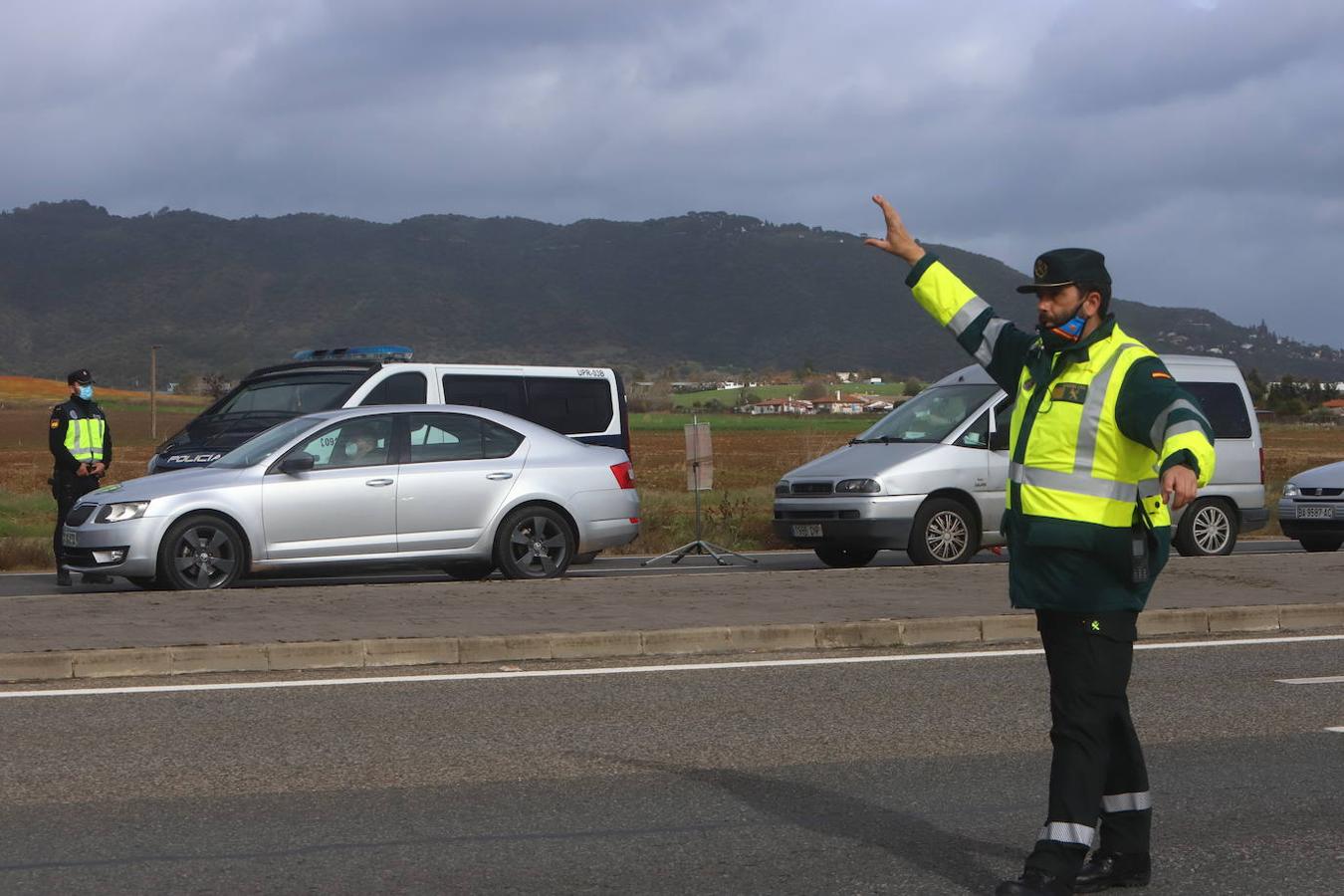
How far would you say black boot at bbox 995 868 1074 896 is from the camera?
5.02 metres

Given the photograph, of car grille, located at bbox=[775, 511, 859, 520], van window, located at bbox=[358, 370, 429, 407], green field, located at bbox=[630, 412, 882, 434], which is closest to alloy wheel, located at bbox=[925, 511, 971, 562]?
car grille, located at bbox=[775, 511, 859, 520]

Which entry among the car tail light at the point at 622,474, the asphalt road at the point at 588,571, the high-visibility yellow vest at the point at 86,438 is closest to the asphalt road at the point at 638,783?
the car tail light at the point at 622,474

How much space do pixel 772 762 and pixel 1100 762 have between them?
2325 mm

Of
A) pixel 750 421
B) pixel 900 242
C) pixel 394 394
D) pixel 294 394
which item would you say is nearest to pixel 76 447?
pixel 294 394

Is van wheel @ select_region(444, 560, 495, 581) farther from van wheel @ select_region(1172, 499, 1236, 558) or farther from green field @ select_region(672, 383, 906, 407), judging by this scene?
green field @ select_region(672, 383, 906, 407)

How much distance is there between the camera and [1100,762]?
16.9ft

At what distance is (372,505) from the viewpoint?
14250 mm

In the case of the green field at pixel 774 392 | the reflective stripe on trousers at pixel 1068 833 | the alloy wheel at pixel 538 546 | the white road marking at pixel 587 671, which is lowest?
the white road marking at pixel 587 671

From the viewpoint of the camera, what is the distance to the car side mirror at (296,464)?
1396 centimetres

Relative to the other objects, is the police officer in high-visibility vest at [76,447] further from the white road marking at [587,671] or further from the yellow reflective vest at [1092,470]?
the yellow reflective vest at [1092,470]

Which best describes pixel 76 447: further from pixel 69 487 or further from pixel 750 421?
pixel 750 421

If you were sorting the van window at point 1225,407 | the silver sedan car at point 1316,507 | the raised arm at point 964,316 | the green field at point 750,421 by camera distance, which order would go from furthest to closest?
1. the green field at point 750,421
2. the silver sedan car at point 1316,507
3. the van window at point 1225,407
4. the raised arm at point 964,316

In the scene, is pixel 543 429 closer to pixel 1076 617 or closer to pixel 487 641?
pixel 487 641

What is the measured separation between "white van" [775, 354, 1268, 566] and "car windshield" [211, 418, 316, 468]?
16.2 ft
